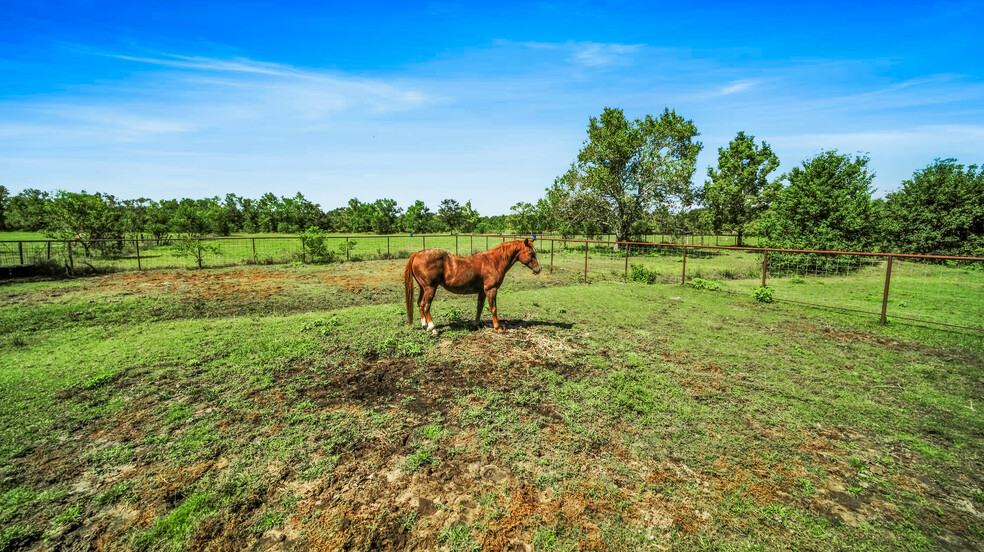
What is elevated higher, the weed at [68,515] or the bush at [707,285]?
the bush at [707,285]

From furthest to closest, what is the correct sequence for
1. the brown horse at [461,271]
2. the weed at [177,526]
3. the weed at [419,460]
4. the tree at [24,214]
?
the tree at [24,214]
the brown horse at [461,271]
the weed at [419,460]
the weed at [177,526]

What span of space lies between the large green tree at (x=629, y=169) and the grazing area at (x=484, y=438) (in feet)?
Answer: 75.3

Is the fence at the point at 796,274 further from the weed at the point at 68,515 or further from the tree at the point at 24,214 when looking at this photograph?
the tree at the point at 24,214

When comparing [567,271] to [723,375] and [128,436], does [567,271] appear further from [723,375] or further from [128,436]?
[128,436]

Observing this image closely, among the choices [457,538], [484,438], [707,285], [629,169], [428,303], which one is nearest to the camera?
[457,538]

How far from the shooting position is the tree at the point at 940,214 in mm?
19578

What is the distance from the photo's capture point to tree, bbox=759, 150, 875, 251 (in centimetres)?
1692

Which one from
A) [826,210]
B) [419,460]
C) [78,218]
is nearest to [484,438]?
[419,460]

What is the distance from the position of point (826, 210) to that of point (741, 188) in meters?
14.4

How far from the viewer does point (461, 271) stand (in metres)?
6.32

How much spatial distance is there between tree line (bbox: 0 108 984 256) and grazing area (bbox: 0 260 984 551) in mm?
13478

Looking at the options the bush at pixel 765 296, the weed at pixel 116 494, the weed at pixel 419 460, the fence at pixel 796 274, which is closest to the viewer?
the weed at pixel 116 494

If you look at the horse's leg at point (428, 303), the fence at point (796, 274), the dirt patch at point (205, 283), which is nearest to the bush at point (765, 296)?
the fence at point (796, 274)

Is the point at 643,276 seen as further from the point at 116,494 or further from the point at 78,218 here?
the point at 78,218
